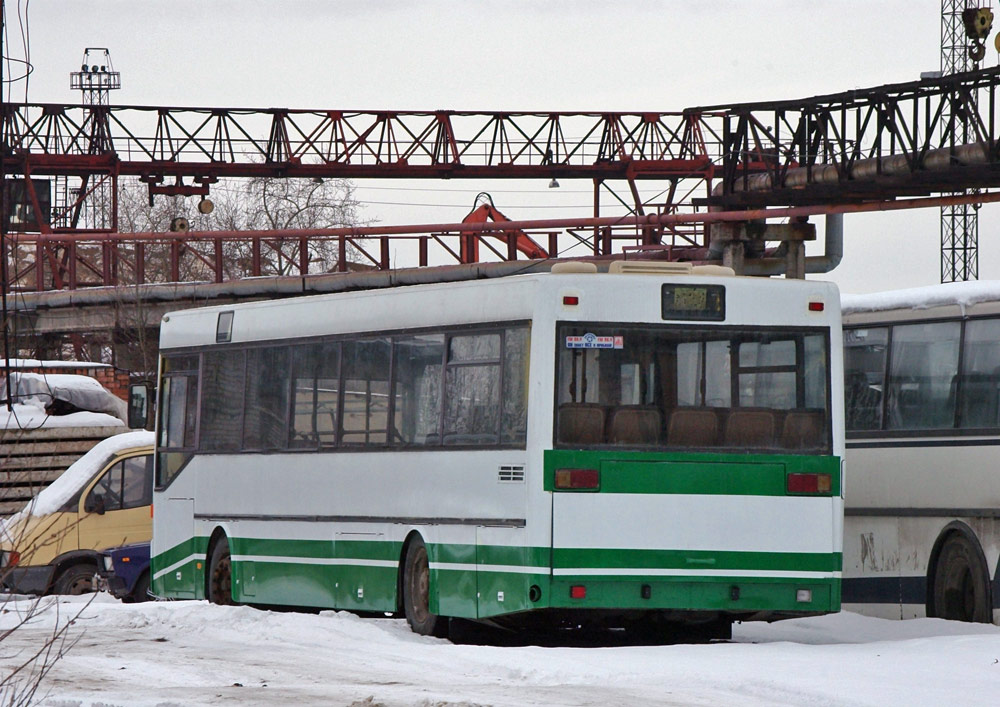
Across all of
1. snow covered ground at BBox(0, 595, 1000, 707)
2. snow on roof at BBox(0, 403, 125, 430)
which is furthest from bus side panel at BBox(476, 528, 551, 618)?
snow on roof at BBox(0, 403, 125, 430)

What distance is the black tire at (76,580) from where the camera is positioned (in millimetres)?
19172

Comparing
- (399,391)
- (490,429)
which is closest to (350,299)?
(399,391)

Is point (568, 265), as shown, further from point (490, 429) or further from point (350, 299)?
point (350, 299)

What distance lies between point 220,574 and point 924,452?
21.3 ft

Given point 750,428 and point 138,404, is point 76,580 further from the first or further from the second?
point 750,428

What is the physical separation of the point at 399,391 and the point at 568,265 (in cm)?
196

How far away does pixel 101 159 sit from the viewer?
218ft

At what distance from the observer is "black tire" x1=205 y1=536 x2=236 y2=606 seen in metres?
16.6

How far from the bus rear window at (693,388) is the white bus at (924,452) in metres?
2.06

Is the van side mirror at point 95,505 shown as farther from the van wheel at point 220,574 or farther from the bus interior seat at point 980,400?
the bus interior seat at point 980,400

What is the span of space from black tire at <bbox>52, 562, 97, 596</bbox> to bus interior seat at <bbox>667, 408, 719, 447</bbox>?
8.83m

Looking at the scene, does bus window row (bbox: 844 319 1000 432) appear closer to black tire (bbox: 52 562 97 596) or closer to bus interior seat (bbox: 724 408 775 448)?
bus interior seat (bbox: 724 408 775 448)

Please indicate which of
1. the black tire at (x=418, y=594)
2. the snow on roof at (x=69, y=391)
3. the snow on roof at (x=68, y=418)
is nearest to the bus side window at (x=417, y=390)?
the black tire at (x=418, y=594)

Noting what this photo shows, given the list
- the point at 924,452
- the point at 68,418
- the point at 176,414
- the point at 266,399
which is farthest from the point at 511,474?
the point at 68,418
